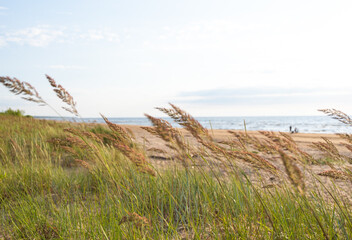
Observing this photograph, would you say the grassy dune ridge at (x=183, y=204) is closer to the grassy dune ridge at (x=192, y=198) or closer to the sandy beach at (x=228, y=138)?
the grassy dune ridge at (x=192, y=198)

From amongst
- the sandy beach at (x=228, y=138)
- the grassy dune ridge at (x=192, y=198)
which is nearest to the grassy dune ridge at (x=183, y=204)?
the grassy dune ridge at (x=192, y=198)

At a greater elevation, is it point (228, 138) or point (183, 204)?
point (228, 138)

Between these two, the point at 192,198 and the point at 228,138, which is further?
the point at 228,138

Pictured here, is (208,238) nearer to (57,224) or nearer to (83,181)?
(57,224)

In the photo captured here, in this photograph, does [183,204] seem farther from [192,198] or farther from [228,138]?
[228,138]

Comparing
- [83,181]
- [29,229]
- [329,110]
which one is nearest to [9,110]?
[83,181]

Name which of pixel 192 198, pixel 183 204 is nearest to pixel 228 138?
pixel 192 198

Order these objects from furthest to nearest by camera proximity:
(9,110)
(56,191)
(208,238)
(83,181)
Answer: (9,110) < (83,181) < (56,191) < (208,238)

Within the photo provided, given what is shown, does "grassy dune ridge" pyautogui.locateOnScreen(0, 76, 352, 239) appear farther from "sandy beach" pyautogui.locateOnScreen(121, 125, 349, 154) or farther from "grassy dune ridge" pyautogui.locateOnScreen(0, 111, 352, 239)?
"sandy beach" pyautogui.locateOnScreen(121, 125, 349, 154)

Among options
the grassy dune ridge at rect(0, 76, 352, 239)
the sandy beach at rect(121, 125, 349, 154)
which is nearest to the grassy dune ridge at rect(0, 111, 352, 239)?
the grassy dune ridge at rect(0, 76, 352, 239)

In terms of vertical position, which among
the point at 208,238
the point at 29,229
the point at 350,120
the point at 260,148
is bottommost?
the point at 208,238

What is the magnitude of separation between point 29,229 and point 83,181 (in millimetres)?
1696

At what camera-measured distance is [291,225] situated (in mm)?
2211

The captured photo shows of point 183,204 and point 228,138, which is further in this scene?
point 228,138
